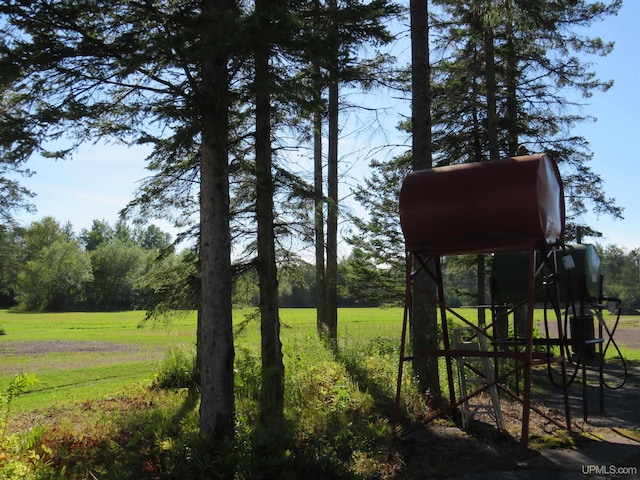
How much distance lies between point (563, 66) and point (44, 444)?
14248 millimetres

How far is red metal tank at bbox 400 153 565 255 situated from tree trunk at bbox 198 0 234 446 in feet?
8.01

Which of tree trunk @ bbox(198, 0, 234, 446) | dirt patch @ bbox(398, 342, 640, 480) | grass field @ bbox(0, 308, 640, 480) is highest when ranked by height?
tree trunk @ bbox(198, 0, 234, 446)

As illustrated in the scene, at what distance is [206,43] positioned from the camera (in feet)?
17.0

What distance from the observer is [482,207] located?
21.1ft

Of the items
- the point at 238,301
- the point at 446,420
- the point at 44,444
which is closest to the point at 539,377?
the point at 446,420

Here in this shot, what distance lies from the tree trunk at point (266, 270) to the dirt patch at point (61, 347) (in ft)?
38.4

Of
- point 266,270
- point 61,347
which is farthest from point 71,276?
point 266,270

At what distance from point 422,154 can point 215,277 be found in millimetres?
4347

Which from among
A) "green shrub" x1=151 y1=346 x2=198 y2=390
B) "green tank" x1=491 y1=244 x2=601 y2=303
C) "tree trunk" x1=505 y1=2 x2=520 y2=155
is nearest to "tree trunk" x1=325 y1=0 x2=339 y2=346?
"green shrub" x1=151 y1=346 x2=198 y2=390

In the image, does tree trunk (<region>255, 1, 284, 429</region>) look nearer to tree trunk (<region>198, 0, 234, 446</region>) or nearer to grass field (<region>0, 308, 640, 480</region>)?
grass field (<region>0, 308, 640, 480</region>)

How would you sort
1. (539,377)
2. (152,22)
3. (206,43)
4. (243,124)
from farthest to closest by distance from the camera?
1. (539,377)
2. (243,124)
3. (152,22)
4. (206,43)

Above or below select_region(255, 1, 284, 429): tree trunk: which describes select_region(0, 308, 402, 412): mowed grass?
below

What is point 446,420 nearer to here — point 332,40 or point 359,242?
point 332,40

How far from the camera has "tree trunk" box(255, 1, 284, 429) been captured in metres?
7.29
